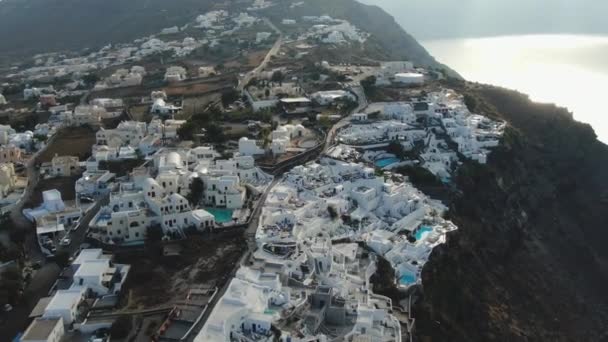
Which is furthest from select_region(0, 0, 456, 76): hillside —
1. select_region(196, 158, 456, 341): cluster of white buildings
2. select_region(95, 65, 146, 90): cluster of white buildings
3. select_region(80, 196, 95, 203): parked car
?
select_region(80, 196, 95, 203): parked car

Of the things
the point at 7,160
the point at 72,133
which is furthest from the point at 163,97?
the point at 7,160

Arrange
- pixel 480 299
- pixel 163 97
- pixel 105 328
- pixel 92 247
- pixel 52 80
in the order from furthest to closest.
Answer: pixel 52 80, pixel 163 97, pixel 480 299, pixel 92 247, pixel 105 328

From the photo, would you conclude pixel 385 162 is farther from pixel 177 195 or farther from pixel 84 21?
pixel 84 21

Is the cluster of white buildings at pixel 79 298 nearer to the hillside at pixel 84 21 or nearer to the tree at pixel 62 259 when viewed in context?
the tree at pixel 62 259

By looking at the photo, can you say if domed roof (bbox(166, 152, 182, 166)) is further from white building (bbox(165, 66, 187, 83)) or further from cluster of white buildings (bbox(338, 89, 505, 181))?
white building (bbox(165, 66, 187, 83))

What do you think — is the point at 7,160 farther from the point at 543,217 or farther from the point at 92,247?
the point at 543,217

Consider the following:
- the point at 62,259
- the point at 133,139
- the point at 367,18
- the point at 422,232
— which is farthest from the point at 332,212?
the point at 367,18
